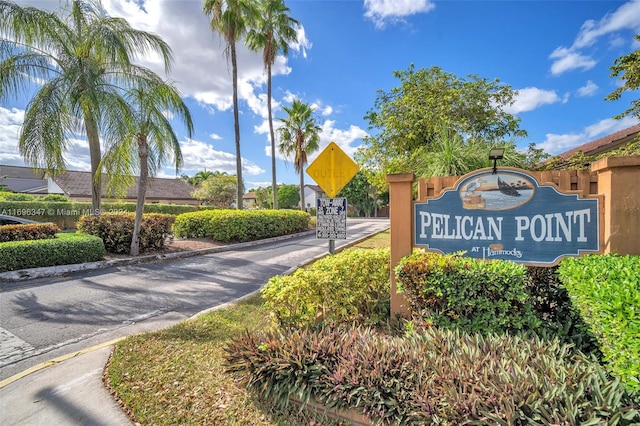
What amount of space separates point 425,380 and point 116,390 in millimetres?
2798

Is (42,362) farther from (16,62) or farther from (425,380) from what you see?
(16,62)

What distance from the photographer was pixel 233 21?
14.9m

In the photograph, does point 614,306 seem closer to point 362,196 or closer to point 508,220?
point 508,220

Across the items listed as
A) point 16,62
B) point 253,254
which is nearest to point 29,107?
point 16,62

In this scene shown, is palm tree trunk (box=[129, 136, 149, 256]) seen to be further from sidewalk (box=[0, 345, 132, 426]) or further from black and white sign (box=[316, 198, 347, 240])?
black and white sign (box=[316, 198, 347, 240])

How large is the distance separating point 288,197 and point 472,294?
146ft

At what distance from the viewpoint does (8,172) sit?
45688mm

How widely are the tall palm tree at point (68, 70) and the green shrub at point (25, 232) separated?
1764mm

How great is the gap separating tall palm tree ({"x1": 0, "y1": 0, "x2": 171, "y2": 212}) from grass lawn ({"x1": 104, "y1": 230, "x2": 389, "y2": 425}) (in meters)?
7.84

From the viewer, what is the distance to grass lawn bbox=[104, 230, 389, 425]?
2316mm

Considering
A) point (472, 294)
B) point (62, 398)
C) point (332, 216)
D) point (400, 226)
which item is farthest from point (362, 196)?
point (62, 398)

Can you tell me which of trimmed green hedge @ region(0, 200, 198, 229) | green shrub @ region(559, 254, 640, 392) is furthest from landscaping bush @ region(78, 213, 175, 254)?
green shrub @ region(559, 254, 640, 392)

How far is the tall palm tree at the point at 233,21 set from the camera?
14641 millimetres

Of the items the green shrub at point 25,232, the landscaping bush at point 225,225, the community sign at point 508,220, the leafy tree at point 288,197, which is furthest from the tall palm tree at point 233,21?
the leafy tree at point 288,197
